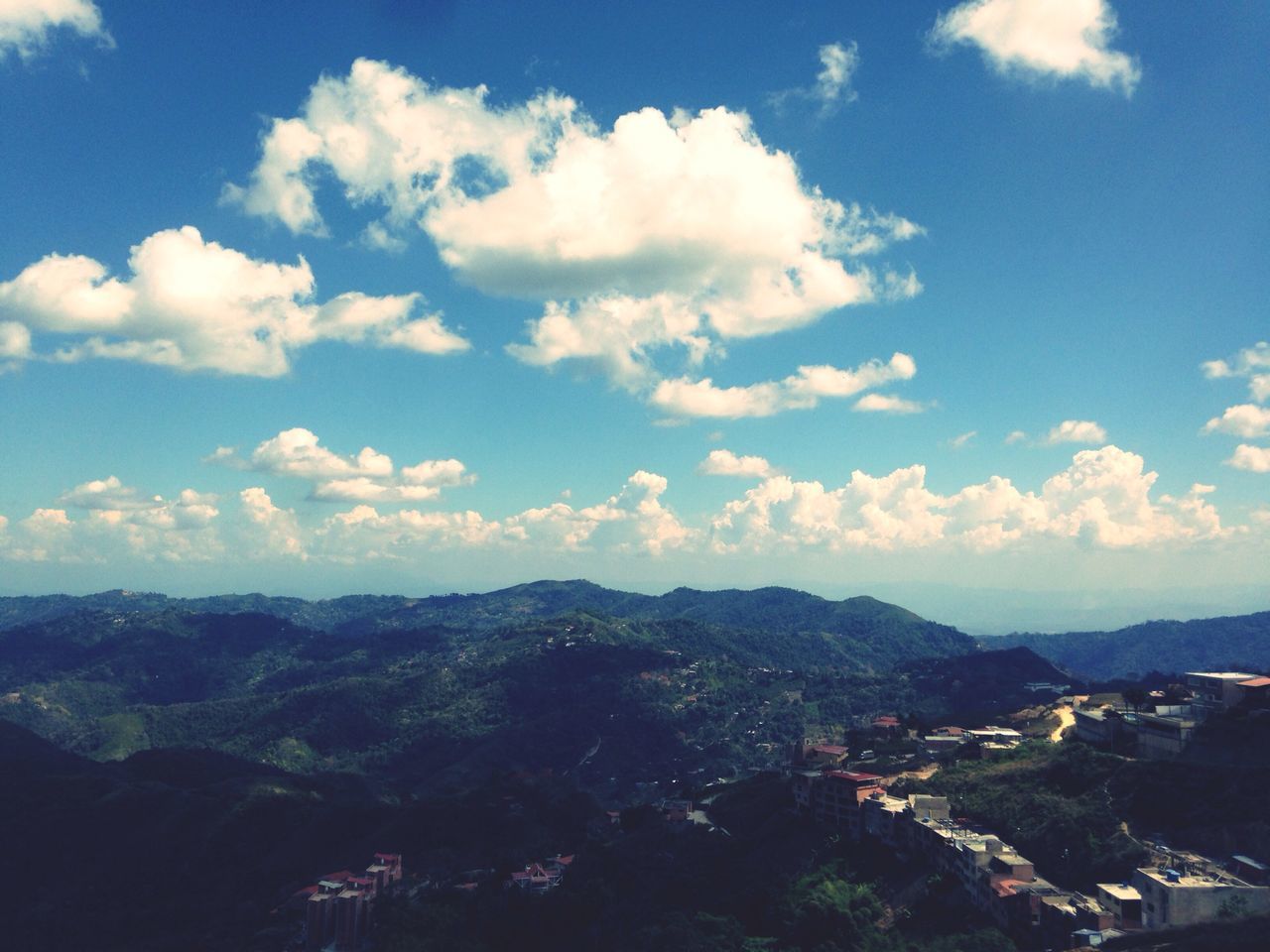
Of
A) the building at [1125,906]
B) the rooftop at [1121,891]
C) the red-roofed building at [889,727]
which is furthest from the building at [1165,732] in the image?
Result: the red-roofed building at [889,727]

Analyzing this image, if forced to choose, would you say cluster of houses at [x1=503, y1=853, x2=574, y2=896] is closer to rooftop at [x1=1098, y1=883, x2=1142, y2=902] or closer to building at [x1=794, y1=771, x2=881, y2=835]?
building at [x1=794, y1=771, x2=881, y2=835]

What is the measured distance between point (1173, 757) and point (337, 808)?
10674 cm

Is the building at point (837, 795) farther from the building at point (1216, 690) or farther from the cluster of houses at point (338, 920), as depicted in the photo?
the cluster of houses at point (338, 920)

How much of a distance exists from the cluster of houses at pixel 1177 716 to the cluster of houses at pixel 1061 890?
16813 millimetres

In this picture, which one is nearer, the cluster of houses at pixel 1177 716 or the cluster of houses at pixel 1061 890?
the cluster of houses at pixel 1061 890

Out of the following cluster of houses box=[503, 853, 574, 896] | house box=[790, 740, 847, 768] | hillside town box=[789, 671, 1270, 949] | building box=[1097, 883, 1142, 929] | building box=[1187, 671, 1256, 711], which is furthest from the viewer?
house box=[790, 740, 847, 768]

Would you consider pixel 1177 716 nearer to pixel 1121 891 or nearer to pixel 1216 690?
pixel 1216 690

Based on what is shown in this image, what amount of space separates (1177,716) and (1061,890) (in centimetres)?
2498

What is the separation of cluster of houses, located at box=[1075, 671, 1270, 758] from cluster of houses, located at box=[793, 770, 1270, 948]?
Answer: 16.8 meters

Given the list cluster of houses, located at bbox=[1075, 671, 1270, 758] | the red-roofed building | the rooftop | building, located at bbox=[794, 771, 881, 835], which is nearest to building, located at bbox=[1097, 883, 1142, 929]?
the rooftop

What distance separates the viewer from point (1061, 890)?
176ft

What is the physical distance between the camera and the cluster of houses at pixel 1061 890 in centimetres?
4638

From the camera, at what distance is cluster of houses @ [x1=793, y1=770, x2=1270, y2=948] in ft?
152

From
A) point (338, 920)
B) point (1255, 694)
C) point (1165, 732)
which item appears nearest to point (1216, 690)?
point (1255, 694)
